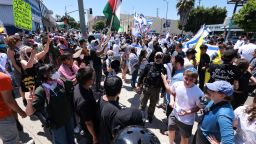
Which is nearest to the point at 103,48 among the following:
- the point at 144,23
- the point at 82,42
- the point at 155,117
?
the point at 82,42

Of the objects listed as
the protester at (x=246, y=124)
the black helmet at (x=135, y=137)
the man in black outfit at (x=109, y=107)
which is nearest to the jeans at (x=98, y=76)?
the man in black outfit at (x=109, y=107)

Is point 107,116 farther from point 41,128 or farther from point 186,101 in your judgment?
A: point 41,128

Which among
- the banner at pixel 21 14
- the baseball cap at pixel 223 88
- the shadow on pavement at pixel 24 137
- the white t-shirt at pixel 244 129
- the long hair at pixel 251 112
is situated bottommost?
the shadow on pavement at pixel 24 137

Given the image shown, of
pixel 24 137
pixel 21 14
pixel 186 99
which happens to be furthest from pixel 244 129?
pixel 21 14

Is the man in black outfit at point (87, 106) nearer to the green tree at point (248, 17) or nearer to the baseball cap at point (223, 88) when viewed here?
the baseball cap at point (223, 88)

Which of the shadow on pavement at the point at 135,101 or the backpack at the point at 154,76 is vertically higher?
the backpack at the point at 154,76

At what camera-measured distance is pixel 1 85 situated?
9.66ft

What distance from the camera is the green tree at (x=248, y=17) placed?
26406 mm

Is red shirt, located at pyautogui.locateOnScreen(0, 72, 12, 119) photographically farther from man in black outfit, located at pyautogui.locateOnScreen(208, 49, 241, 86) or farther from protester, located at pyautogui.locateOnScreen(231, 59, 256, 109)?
protester, located at pyautogui.locateOnScreen(231, 59, 256, 109)

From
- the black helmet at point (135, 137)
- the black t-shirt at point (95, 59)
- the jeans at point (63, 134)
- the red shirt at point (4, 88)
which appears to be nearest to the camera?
the black helmet at point (135, 137)

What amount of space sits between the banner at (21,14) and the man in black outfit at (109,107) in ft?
19.4

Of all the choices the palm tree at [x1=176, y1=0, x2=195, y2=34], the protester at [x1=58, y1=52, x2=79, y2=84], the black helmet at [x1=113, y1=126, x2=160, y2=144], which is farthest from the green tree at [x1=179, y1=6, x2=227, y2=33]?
the black helmet at [x1=113, y1=126, x2=160, y2=144]

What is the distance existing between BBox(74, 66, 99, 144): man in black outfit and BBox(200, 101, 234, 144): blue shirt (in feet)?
4.36

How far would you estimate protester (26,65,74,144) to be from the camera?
305 centimetres
